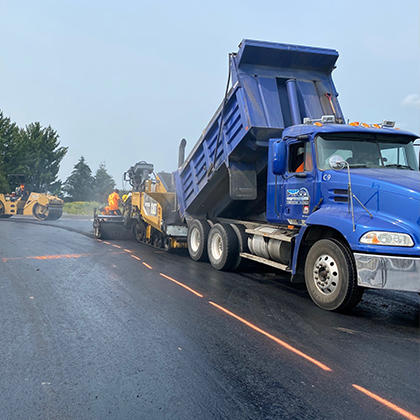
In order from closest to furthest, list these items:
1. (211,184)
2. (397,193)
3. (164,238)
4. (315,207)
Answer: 1. (397,193)
2. (315,207)
3. (211,184)
4. (164,238)

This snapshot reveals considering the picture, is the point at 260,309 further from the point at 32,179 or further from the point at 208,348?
the point at 32,179

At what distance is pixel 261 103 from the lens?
8.36 metres

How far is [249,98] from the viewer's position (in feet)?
27.3

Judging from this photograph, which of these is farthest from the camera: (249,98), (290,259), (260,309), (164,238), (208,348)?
(164,238)

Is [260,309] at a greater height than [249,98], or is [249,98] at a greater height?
[249,98]

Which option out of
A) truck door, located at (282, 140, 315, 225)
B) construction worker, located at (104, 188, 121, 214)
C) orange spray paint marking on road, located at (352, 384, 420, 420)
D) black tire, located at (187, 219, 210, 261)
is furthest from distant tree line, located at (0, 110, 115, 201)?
orange spray paint marking on road, located at (352, 384, 420, 420)

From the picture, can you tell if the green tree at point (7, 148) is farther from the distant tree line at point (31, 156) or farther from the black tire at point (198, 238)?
the black tire at point (198, 238)

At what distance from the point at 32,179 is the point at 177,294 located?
40.4 m

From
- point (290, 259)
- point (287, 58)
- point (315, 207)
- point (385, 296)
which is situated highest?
point (287, 58)

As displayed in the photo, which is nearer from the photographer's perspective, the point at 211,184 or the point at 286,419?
the point at 286,419

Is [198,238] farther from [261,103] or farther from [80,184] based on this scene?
[80,184]

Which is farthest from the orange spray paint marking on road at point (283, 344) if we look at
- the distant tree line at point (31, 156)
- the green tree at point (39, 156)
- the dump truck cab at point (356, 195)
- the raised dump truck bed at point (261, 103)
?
the green tree at point (39, 156)

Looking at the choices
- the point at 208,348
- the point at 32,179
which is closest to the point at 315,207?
the point at 208,348

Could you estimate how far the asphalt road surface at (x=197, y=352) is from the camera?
133 inches
